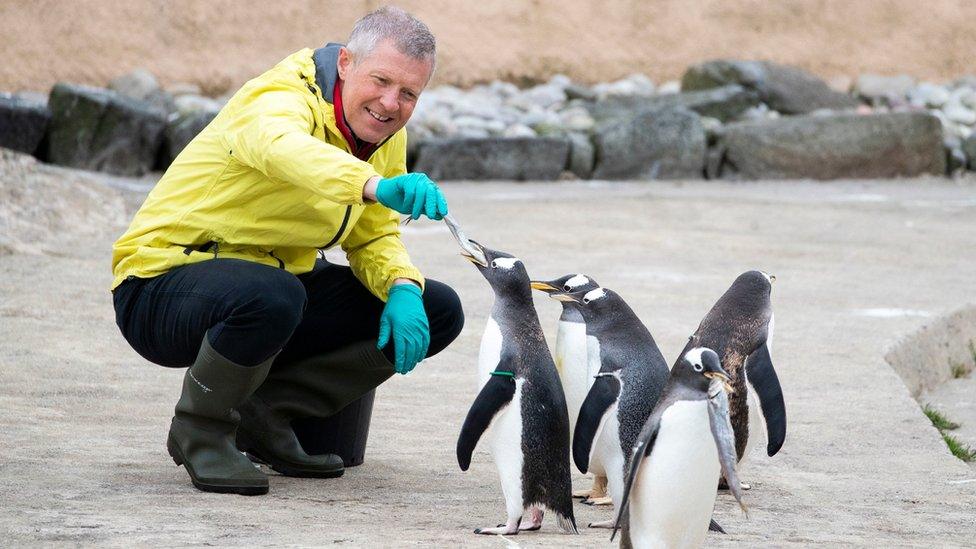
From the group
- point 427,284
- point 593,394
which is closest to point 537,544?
point 593,394

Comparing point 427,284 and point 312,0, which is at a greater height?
point 427,284

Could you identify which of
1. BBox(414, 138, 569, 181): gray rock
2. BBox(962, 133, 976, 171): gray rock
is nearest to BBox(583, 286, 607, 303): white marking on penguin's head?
BBox(414, 138, 569, 181): gray rock

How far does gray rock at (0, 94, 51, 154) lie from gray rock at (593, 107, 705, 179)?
5064mm

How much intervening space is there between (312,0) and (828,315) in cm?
908

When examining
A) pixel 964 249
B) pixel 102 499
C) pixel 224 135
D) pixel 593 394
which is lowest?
pixel 964 249

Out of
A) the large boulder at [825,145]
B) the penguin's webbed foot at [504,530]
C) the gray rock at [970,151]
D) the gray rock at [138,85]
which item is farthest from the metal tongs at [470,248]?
the gray rock at [970,151]

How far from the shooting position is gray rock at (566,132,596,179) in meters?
12.7

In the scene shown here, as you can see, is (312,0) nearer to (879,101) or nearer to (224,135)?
(879,101)

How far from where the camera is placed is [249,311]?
3305 millimetres

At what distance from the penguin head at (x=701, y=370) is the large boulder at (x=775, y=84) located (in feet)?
39.2

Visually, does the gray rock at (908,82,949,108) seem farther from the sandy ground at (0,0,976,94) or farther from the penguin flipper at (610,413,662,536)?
the penguin flipper at (610,413,662,536)

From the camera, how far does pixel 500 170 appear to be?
12.5 metres

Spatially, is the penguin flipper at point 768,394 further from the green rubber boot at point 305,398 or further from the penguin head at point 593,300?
the green rubber boot at point 305,398

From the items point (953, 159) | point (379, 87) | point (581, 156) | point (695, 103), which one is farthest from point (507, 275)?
point (953, 159)
